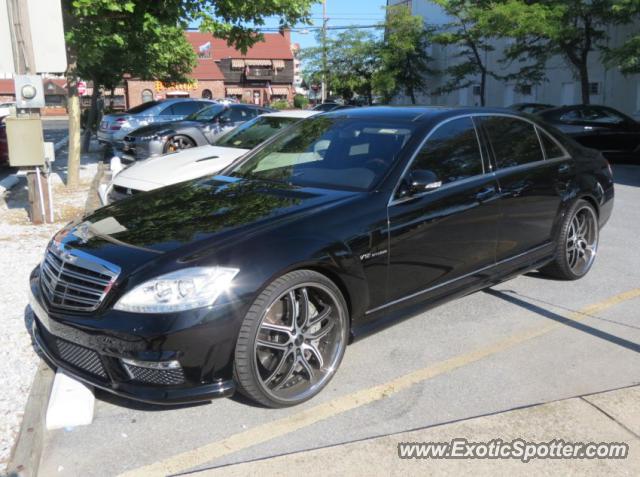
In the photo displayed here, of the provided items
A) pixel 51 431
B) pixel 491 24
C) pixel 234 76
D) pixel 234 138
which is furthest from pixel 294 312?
pixel 234 76

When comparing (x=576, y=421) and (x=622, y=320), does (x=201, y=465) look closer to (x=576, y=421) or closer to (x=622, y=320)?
(x=576, y=421)

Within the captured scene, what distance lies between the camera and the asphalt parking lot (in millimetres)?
3156

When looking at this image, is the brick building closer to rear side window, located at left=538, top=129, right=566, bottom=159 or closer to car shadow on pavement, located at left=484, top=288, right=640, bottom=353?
rear side window, located at left=538, top=129, right=566, bottom=159

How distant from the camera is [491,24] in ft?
70.8

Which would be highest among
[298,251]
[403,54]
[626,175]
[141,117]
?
[403,54]

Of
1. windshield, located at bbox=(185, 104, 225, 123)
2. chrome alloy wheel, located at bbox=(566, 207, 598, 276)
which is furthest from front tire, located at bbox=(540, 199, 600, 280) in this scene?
windshield, located at bbox=(185, 104, 225, 123)

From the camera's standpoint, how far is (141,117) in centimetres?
1723

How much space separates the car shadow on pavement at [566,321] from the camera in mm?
4359

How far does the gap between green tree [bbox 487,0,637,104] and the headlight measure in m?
18.4

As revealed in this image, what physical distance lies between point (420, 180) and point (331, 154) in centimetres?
83

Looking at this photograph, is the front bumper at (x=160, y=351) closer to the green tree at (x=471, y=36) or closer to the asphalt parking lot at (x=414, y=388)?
the asphalt parking lot at (x=414, y=388)

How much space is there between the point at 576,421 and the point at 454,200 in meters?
1.62

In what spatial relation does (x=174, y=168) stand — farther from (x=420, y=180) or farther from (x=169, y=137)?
(x=169, y=137)

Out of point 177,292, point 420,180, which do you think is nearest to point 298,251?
point 177,292
